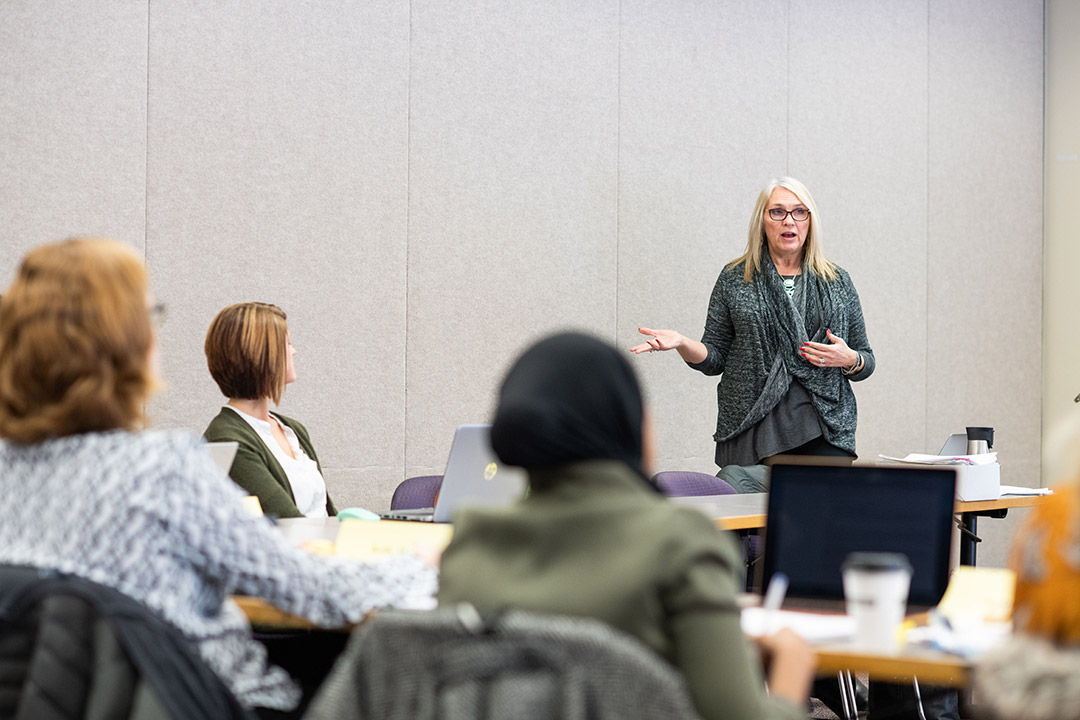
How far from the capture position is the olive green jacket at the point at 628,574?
4.25 ft

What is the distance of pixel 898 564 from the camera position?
172 centimetres

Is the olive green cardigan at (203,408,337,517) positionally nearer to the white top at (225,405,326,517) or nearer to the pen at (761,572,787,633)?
the white top at (225,405,326,517)

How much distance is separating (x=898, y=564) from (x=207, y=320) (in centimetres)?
339

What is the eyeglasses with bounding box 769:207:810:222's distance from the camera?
4.78 m

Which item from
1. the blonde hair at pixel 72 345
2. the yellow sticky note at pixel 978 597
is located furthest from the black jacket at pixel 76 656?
the yellow sticky note at pixel 978 597

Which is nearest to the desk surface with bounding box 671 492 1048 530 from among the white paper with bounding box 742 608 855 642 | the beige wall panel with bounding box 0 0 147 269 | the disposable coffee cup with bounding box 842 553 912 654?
the white paper with bounding box 742 608 855 642

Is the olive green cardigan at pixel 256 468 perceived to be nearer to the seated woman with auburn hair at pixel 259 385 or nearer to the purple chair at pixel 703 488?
the seated woman with auburn hair at pixel 259 385

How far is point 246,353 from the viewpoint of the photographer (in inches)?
129

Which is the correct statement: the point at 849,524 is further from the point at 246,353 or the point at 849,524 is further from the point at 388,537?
the point at 246,353

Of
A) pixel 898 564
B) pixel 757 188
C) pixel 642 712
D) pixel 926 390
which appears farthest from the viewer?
pixel 926 390

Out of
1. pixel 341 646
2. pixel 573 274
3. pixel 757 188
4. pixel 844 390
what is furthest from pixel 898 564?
pixel 757 188

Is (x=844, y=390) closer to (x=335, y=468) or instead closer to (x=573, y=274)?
(x=573, y=274)

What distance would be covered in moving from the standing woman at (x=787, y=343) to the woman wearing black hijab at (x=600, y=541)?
3249mm

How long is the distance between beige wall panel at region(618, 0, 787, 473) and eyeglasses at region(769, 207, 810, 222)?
1.12 m
